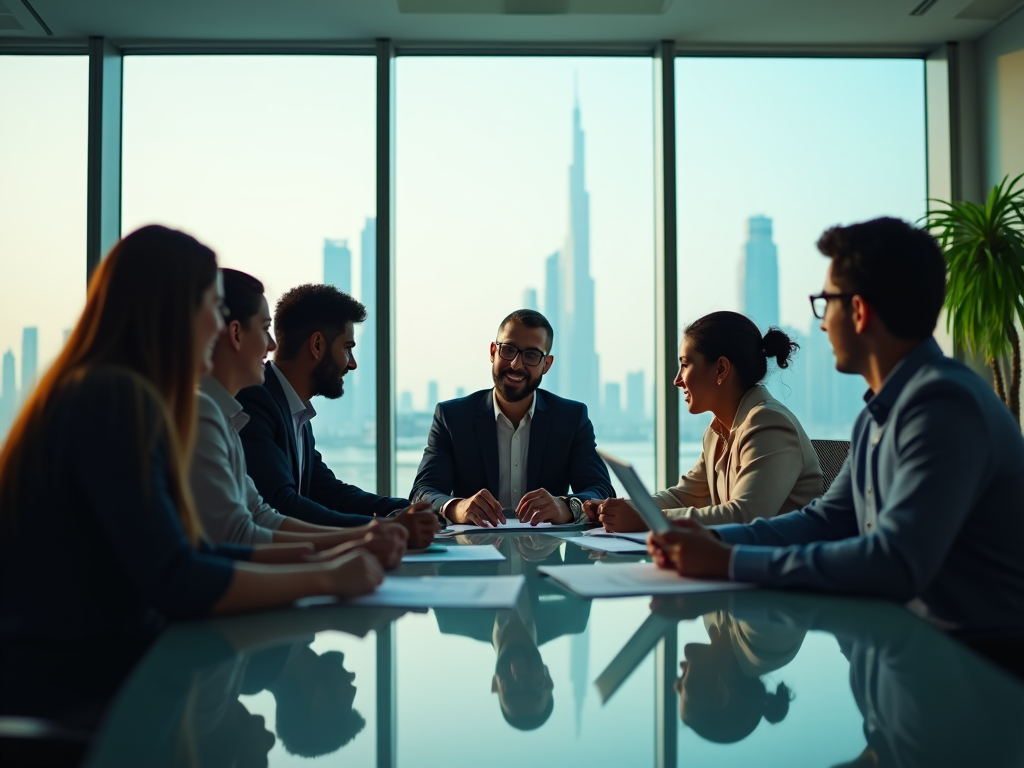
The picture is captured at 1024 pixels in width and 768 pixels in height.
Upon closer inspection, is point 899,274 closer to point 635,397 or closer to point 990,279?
point 990,279

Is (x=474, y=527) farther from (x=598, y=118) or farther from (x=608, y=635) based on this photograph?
(x=598, y=118)

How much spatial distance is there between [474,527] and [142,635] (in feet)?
4.78

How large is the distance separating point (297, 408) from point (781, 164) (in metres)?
3.56

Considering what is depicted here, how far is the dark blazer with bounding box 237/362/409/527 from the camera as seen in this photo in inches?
104

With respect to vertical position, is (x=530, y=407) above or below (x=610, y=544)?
above

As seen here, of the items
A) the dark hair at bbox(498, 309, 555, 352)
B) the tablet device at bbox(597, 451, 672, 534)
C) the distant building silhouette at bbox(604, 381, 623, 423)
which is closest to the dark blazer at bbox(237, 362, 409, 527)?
the dark hair at bbox(498, 309, 555, 352)

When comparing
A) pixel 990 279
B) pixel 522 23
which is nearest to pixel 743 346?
pixel 990 279

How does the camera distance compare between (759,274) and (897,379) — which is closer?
(897,379)

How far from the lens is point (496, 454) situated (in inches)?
136

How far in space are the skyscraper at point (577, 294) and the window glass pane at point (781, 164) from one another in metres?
0.59

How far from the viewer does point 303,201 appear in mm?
5195

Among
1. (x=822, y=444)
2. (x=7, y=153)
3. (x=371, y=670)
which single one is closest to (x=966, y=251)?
(x=822, y=444)

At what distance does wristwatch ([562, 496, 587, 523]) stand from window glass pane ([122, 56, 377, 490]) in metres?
2.52

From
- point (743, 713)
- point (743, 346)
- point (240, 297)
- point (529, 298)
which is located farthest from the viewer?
point (529, 298)
